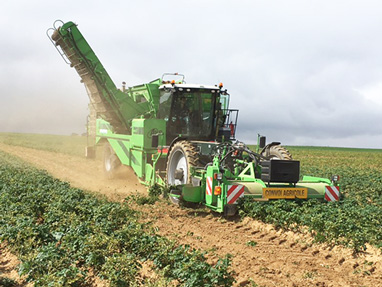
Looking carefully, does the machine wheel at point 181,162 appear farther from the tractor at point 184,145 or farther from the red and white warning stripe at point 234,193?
the red and white warning stripe at point 234,193

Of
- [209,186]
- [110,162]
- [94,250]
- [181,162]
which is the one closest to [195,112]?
[181,162]

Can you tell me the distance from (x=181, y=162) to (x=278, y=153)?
96.9 inches

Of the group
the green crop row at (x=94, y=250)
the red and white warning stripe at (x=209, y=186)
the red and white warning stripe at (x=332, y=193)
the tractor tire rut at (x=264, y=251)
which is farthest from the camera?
the red and white warning stripe at (x=332, y=193)

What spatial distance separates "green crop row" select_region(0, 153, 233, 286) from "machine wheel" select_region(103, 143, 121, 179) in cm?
677

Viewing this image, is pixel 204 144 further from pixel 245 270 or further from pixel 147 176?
pixel 245 270

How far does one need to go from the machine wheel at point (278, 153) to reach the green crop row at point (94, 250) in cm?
410

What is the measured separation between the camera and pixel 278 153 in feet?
Result: 32.2

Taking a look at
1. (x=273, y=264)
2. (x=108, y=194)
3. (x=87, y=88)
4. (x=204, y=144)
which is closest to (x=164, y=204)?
(x=204, y=144)

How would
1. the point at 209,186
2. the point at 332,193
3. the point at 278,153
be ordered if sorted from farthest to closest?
the point at 278,153
the point at 332,193
the point at 209,186

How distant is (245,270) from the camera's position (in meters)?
4.98

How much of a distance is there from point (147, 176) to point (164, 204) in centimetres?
223

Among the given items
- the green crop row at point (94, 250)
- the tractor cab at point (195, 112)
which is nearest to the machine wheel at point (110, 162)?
the tractor cab at point (195, 112)

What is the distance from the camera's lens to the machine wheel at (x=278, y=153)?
9.63 meters

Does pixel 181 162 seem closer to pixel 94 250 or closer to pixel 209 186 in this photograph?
pixel 209 186
